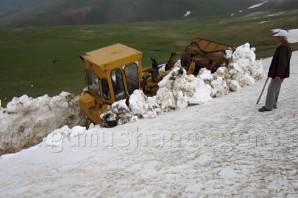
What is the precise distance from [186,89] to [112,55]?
14.0 ft

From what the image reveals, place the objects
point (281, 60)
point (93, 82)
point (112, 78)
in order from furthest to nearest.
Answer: point (93, 82), point (112, 78), point (281, 60)

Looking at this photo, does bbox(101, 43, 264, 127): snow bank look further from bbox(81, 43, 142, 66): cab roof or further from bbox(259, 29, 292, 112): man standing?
bbox(259, 29, 292, 112): man standing

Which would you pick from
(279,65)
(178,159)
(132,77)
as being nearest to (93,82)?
(132,77)

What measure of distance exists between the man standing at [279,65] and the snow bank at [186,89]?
5423mm

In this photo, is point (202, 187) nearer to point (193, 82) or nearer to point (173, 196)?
point (173, 196)

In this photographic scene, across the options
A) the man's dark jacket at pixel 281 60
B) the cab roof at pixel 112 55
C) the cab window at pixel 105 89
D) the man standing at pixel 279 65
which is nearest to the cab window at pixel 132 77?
the cab roof at pixel 112 55

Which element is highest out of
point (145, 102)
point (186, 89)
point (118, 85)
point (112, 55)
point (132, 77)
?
point (112, 55)

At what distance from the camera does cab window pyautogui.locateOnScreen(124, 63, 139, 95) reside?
2259 centimetres

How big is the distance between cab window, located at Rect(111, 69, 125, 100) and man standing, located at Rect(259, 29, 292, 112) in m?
7.68

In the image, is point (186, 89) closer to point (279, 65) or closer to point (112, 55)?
point (112, 55)

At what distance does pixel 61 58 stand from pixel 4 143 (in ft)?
115

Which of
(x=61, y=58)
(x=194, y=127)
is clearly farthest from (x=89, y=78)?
(x=61, y=58)

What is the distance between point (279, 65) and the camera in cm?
1691

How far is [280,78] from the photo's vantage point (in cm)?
1714
